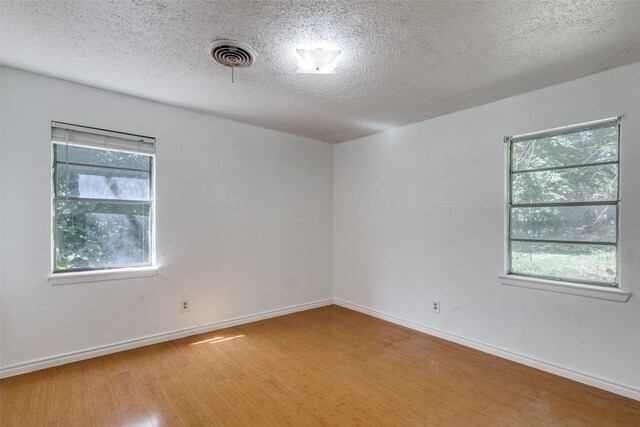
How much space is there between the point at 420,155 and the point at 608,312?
2211 mm

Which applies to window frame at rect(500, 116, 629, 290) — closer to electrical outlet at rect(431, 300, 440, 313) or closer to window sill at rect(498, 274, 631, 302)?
window sill at rect(498, 274, 631, 302)

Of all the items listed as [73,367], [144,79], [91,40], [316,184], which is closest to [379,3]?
[91,40]

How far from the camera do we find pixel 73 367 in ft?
8.57

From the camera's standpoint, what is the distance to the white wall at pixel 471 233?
7.57 feet

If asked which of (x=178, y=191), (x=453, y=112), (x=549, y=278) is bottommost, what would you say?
(x=549, y=278)

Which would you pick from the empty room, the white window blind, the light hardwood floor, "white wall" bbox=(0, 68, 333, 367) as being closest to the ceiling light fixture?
the empty room

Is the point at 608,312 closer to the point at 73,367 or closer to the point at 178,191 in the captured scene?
the point at 178,191

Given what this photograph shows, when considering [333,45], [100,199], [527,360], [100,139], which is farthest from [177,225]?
[527,360]

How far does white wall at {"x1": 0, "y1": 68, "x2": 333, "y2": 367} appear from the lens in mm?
2494

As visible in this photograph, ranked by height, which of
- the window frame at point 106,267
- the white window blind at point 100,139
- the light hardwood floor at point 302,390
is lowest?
the light hardwood floor at point 302,390

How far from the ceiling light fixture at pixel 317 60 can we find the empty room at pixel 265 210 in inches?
0.7

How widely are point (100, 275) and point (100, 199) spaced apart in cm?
72

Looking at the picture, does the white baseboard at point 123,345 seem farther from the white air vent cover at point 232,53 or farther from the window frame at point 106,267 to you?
the white air vent cover at point 232,53

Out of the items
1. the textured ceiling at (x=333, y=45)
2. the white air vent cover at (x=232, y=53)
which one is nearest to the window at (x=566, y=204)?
the textured ceiling at (x=333, y=45)
